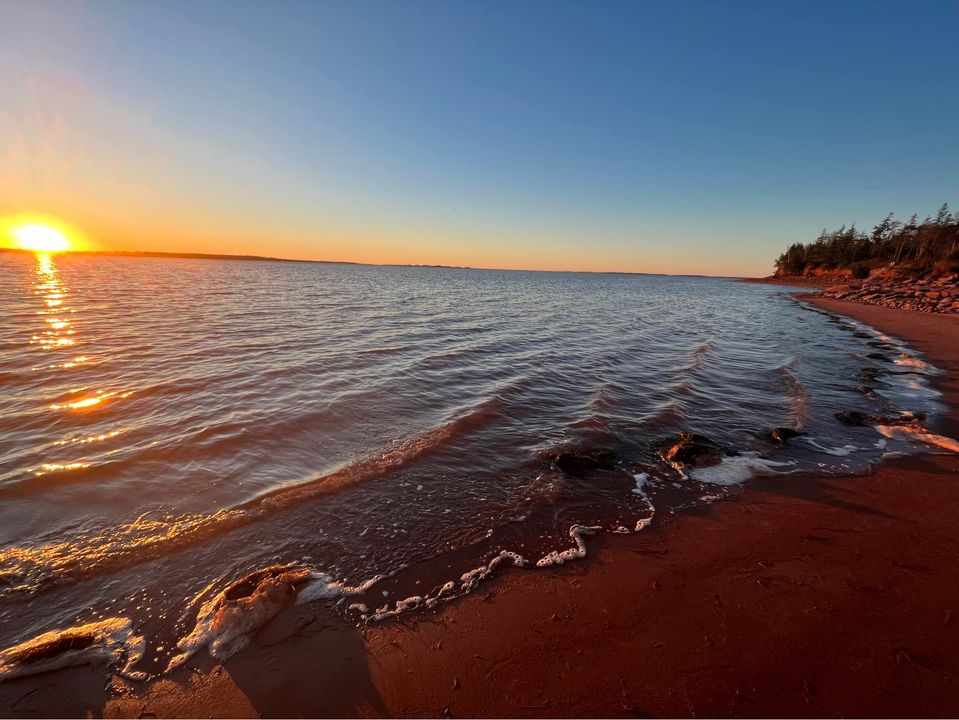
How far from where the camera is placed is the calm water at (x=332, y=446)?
17.2 ft

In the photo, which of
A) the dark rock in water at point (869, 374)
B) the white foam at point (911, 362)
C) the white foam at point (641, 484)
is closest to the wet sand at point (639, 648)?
the white foam at point (641, 484)

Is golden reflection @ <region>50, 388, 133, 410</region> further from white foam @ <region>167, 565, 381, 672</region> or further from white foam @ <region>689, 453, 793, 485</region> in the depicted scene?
white foam @ <region>689, 453, 793, 485</region>

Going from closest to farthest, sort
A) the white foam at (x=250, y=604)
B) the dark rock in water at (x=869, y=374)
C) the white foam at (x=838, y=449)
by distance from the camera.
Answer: the white foam at (x=250, y=604) < the white foam at (x=838, y=449) < the dark rock in water at (x=869, y=374)

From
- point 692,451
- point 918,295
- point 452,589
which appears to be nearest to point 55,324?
point 452,589

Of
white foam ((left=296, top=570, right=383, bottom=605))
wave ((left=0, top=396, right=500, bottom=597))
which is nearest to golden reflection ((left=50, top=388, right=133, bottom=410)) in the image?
wave ((left=0, top=396, right=500, bottom=597))

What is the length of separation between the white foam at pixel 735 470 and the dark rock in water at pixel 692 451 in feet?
0.56

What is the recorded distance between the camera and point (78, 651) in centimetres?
394

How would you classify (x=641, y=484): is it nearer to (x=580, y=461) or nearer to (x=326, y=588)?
(x=580, y=461)

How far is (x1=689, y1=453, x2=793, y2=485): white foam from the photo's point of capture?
7566 millimetres

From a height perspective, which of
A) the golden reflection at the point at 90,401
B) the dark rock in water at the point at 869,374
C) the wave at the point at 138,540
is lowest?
the wave at the point at 138,540

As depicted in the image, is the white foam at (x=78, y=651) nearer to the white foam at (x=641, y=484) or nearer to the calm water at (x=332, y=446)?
the calm water at (x=332, y=446)

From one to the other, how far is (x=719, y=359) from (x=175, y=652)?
21.1 metres

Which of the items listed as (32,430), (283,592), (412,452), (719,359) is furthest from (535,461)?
(719,359)

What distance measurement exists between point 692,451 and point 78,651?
33.0 feet
